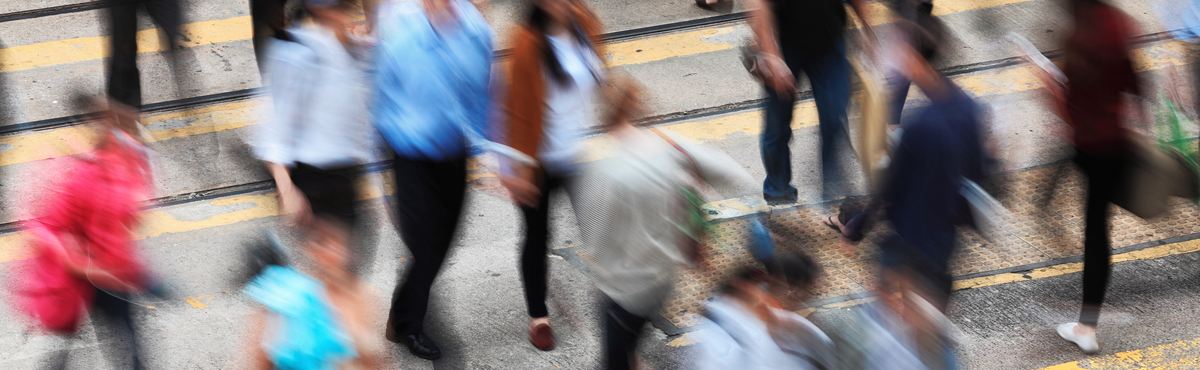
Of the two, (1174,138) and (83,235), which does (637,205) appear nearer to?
(83,235)

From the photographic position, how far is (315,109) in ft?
16.9

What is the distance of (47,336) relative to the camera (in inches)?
229

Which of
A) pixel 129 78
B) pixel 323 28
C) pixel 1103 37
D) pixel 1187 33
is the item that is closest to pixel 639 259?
pixel 323 28

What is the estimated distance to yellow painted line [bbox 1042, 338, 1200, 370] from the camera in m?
5.64

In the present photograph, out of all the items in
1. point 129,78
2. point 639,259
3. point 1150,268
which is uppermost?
point 639,259

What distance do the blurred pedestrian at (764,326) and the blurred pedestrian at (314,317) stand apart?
1005 millimetres

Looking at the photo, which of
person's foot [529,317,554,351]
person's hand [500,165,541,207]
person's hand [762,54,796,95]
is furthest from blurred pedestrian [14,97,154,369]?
person's hand [762,54,796,95]

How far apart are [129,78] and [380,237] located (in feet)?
5.81

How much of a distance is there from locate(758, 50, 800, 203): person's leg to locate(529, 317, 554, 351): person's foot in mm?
1503

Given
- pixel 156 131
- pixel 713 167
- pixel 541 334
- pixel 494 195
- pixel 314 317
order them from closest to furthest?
1. pixel 314 317
2. pixel 713 167
3. pixel 541 334
4. pixel 494 195
5. pixel 156 131

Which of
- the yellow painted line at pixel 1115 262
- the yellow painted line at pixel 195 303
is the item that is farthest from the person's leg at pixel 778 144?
the yellow painted line at pixel 195 303

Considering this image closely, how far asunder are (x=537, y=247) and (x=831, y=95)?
168 cm

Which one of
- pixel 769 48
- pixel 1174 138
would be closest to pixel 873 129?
pixel 769 48

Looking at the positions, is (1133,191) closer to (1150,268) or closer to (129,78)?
(1150,268)
